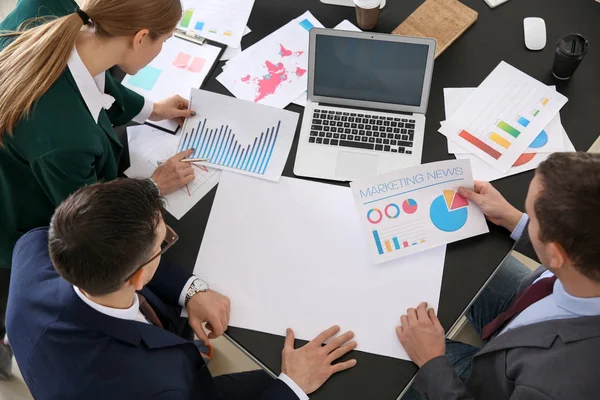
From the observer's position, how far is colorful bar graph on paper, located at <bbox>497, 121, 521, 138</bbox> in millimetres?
1465

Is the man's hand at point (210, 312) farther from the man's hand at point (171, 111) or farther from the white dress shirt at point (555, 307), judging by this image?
the white dress shirt at point (555, 307)

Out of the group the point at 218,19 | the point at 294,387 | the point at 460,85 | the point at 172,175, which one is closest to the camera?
the point at 294,387

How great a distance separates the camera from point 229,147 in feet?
4.90

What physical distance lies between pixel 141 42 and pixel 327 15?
0.61m

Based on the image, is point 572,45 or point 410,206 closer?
point 410,206

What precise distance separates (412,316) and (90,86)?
35.5 inches

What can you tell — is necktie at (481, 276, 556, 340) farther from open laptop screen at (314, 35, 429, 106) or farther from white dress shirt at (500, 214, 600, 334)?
open laptop screen at (314, 35, 429, 106)

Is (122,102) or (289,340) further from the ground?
(122,102)

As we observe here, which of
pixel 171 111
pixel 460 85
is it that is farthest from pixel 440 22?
pixel 171 111

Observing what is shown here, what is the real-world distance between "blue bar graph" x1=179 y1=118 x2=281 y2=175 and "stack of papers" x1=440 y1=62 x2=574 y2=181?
18.4 inches

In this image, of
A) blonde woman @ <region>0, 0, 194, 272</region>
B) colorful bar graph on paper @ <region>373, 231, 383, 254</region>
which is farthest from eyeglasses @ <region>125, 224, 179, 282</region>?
colorful bar graph on paper @ <region>373, 231, 383, 254</region>

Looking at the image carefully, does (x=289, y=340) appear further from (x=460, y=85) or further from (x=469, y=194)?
(x=460, y=85)

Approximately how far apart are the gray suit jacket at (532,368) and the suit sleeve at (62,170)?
2.88ft

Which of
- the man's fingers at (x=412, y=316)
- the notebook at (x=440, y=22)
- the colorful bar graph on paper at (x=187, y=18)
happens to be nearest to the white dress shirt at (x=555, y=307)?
the man's fingers at (x=412, y=316)
